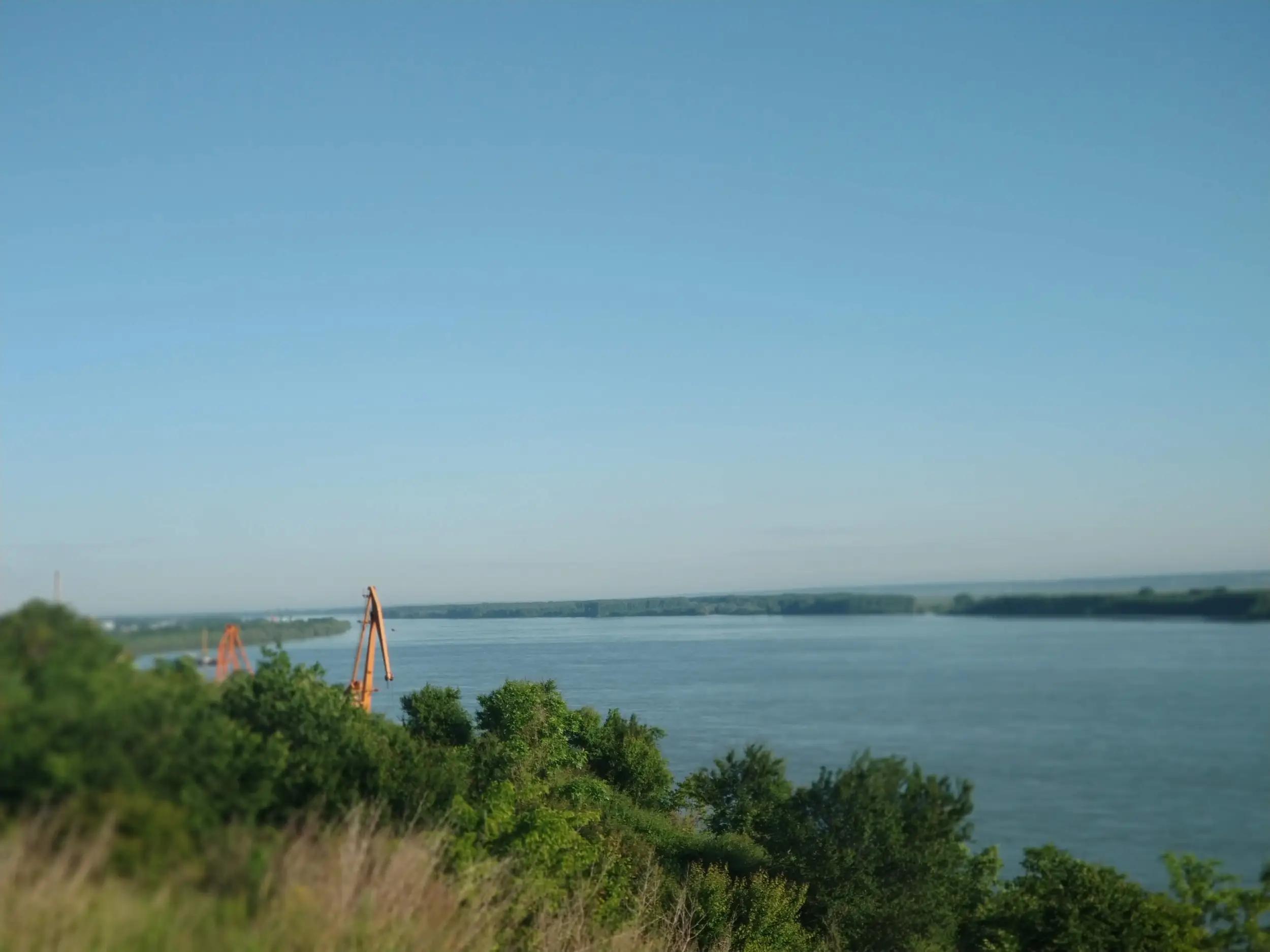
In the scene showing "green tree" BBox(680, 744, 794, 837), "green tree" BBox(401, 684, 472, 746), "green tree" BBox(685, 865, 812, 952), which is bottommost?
"green tree" BBox(680, 744, 794, 837)

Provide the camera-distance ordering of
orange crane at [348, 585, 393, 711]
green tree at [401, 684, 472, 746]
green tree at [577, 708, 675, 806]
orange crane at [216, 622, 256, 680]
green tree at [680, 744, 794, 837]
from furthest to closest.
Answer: green tree at [577, 708, 675, 806], green tree at [680, 744, 794, 837], green tree at [401, 684, 472, 746], orange crane at [348, 585, 393, 711], orange crane at [216, 622, 256, 680]

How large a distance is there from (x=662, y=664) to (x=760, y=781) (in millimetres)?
22781

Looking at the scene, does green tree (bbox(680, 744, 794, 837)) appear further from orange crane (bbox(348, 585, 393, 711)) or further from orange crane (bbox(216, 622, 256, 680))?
orange crane (bbox(216, 622, 256, 680))

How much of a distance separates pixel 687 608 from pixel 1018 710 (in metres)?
24.4

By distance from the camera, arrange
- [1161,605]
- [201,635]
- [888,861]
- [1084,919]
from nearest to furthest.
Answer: [201,635] < [1084,919] < [888,861] < [1161,605]

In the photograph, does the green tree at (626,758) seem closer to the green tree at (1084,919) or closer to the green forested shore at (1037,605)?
the green forested shore at (1037,605)

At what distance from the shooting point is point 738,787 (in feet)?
142

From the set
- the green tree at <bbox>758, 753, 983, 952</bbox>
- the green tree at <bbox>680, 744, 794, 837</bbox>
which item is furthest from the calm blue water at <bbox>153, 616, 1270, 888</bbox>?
the green tree at <bbox>758, 753, 983, 952</bbox>

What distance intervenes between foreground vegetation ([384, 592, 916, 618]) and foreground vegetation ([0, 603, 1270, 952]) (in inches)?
1233

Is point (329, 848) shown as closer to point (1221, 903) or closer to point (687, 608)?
point (1221, 903)

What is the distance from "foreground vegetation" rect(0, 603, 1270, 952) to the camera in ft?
19.0

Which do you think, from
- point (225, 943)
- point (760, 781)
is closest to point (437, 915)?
point (225, 943)

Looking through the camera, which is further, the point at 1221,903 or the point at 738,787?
the point at 738,787

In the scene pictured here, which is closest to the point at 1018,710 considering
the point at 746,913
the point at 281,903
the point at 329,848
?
the point at 746,913
